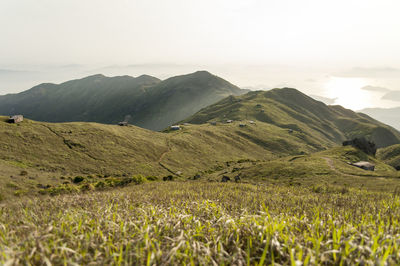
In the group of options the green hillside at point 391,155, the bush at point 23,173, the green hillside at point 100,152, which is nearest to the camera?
the bush at point 23,173

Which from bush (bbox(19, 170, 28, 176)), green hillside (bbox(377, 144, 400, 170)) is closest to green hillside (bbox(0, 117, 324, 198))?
bush (bbox(19, 170, 28, 176))

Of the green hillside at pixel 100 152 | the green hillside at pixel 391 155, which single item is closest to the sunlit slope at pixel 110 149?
the green hillside at pixel 100 152

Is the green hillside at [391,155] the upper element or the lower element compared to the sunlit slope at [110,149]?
lower

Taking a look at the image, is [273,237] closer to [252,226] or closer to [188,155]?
[252,226]

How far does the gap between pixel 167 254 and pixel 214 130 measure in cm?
16081

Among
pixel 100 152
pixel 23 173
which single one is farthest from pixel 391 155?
pixel 23 173

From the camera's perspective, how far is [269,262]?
369 cm

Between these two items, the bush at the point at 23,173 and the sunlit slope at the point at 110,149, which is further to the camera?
the sunlit slope at the point at 110,149

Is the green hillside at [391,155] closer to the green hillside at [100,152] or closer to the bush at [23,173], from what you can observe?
the green hillside at [100,152]

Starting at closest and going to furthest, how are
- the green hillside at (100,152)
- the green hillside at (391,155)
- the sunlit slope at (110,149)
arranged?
the green hillside at (100,152) → the sunlit slope at (110,149) → the green hillside at (391,155)

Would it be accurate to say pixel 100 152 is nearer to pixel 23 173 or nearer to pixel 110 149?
pixel 110 149

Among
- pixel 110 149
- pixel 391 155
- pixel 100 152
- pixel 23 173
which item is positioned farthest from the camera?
pixel 391 155

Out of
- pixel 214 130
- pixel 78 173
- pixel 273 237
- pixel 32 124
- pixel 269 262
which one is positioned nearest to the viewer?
pixel 269 262

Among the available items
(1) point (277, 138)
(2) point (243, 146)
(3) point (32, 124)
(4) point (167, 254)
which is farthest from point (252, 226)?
(1) point (277, 138)
